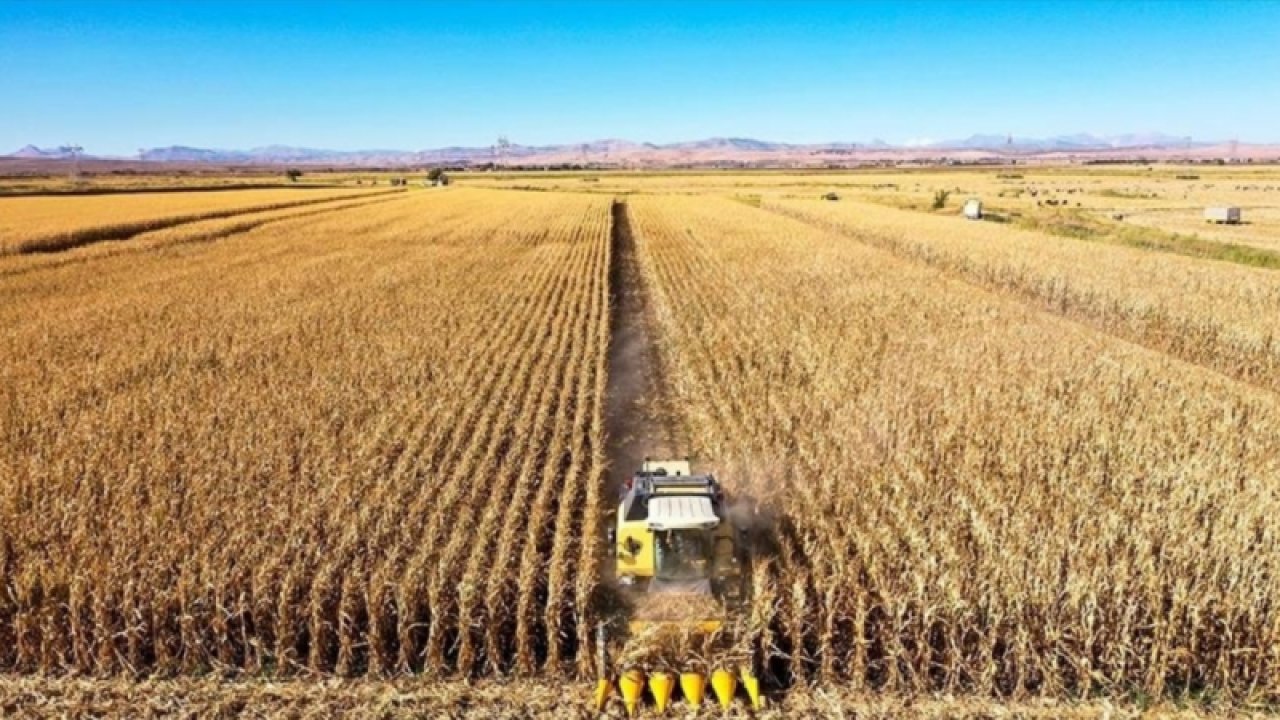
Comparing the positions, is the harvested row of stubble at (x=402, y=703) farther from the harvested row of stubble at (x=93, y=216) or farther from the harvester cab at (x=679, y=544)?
the harvested row of stubble at (x=93, y=216)

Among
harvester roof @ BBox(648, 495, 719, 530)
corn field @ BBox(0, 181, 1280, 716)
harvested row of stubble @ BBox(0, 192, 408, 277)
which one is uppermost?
harvested row of stubble @ BBox(0, 192, 408, 277)

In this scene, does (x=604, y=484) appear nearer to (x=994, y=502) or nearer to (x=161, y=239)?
(x=994, y=502)

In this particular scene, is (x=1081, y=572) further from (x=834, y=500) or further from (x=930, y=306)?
(x=930, y=306)

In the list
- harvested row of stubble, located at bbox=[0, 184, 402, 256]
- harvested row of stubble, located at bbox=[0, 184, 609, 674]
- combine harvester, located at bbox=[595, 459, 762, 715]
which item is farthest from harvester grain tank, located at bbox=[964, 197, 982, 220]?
combine harvester, located at bbox=[595, 459, 762, 715]

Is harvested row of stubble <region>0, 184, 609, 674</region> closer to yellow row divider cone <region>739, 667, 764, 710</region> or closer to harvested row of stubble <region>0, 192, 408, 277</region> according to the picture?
yellow row divider cone <region>739, 667, 764, 710</region>

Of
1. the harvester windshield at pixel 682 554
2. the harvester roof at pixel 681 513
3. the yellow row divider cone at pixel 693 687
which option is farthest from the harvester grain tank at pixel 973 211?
the yellow row divider cone at pixel 693 687

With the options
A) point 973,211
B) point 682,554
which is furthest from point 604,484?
point 973,211
